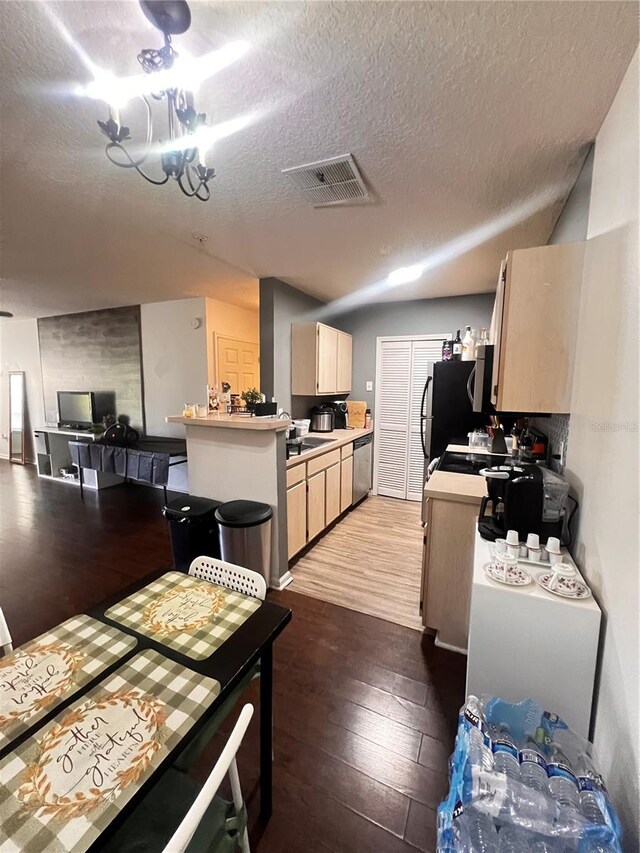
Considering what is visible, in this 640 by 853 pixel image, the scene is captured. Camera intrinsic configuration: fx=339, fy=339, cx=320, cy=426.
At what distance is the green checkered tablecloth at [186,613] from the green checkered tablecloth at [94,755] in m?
0.11

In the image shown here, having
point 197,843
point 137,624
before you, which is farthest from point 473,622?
point 137,624

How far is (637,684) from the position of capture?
0.87m

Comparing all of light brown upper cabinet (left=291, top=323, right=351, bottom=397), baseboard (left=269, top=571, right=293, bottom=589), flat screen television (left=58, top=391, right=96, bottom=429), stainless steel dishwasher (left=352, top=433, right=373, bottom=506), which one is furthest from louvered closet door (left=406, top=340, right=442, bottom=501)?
flat screen television (left=58, top=391, right=96, bottom=429)

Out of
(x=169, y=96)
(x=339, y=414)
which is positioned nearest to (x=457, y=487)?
(x=169, y=96)

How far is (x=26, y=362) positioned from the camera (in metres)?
5.96

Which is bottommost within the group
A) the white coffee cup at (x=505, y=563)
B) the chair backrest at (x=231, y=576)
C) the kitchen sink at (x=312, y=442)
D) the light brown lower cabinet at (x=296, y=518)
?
the light brown lower cabinet at (x=296, y=518)

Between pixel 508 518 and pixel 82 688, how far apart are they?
1.60m

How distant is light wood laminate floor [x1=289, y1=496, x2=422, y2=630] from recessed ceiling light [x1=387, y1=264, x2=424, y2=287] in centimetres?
254

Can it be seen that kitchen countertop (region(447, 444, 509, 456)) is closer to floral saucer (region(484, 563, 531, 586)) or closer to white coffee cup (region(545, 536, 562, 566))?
white coffee cup (region(545, 536, 562, 566))

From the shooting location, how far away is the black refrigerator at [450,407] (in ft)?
10.8

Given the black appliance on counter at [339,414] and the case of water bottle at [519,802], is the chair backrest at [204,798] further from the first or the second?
the black appliance on counter at [339,414]

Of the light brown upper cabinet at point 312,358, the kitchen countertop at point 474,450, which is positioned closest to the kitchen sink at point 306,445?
the light brown upper cabinet at point 312,358

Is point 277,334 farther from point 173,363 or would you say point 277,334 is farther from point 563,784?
point 563,784

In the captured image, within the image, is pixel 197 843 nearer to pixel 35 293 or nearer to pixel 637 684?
pixel 637 684
